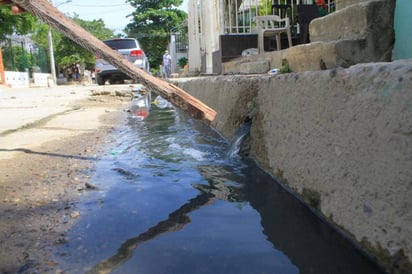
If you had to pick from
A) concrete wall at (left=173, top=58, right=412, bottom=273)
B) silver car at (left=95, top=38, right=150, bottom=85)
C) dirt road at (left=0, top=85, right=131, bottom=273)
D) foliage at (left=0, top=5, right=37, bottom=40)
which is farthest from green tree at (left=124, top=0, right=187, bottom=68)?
concrete wall at (left=173, top=58, right=412, bottom=273)

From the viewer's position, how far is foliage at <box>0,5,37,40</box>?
22.1m

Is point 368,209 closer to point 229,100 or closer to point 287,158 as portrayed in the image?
point 287,158

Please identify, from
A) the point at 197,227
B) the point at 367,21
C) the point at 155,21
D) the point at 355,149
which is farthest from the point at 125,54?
the point at 155,21

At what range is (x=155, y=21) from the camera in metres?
44.0

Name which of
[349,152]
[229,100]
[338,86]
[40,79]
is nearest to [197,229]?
[349,152]

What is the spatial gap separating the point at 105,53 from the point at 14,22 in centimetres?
2238

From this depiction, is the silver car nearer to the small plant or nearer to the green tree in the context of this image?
the small plant

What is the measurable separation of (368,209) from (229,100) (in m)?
2.98

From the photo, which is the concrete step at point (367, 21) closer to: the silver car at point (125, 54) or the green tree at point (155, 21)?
the silver car at point (125, 54)

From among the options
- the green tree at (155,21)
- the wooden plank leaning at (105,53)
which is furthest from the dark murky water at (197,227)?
the green tree at (155,21)

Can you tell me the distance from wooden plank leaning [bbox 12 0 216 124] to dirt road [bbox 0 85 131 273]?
0.83 m

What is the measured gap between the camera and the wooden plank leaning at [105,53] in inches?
139

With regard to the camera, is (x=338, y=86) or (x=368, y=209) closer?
(x=368, y=209)

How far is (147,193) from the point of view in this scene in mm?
2631
